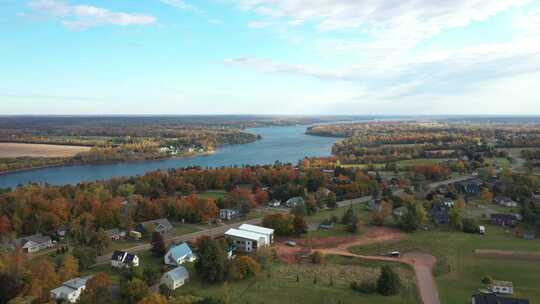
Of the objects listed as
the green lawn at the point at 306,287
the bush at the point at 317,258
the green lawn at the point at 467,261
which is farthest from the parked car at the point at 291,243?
the green lawn at the point at 467,261

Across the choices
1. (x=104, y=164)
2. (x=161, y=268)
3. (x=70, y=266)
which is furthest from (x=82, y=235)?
(x=104, y=164)

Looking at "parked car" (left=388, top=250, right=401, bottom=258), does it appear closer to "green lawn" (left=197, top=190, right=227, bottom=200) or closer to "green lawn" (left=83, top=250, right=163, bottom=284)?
"green lawn" (left=83, top=250, right=163, bottom=284)

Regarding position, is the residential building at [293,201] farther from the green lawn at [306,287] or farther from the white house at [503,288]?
the white house at [503,288]

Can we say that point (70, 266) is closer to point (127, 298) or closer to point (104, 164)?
point (127, 298)

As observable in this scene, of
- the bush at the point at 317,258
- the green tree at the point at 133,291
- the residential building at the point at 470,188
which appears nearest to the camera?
the green tree at the point at 133,291

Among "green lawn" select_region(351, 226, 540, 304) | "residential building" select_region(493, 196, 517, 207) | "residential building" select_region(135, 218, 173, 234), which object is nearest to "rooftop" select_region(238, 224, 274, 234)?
"green lawn" select_region(351, 226, 540, 304)
